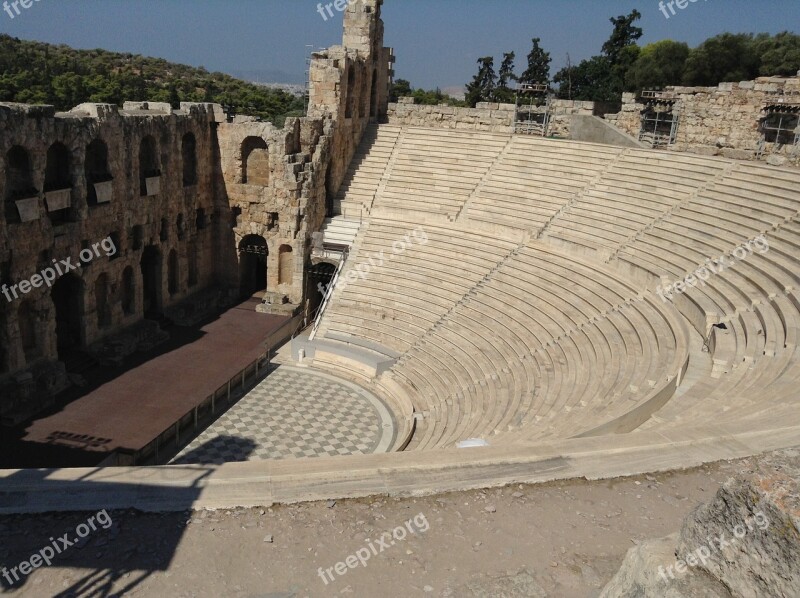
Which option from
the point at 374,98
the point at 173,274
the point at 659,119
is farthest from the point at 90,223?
the point at 659,119

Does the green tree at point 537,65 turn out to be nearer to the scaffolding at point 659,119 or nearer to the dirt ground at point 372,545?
the scaffolding at point 659,119

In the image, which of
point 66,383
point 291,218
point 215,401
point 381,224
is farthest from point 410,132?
point 66,383

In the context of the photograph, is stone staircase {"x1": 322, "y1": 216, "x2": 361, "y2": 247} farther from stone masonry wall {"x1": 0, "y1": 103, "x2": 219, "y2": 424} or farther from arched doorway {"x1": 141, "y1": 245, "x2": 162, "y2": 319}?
arched doorway {"x1": 141, "y1": 245, "x2": 162, "y2": 319}

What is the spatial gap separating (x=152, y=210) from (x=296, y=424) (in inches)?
327

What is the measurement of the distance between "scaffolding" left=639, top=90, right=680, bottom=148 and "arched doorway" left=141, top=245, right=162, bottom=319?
18.4 meters

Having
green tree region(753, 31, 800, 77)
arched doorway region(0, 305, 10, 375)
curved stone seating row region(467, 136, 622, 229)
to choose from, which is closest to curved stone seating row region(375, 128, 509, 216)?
curved stone seating row region(467, 136, 622, 229)

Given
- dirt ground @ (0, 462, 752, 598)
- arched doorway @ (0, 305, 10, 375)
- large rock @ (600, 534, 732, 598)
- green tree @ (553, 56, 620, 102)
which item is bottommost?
arched doorway @ (0, 305, 10, 375)

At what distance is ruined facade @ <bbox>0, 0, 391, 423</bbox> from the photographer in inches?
591

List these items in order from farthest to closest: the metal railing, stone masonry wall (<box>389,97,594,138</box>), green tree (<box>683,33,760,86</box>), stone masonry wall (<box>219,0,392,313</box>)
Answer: green tree (<box>683,33,760,86</box>) → stone masonry wall (<box>389,97,594,138</box>) → stone masonry wall (<box>219,0,392,313</box>) → the metal railing

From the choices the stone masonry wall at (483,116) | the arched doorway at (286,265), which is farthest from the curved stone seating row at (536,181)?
the arched doorway at (286,265)

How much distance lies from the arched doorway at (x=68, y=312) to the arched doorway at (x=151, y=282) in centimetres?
291

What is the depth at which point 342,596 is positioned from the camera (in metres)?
5.17

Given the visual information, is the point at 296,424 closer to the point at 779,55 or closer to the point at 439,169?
the point at 439,169

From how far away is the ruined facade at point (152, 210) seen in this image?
15008 mm
